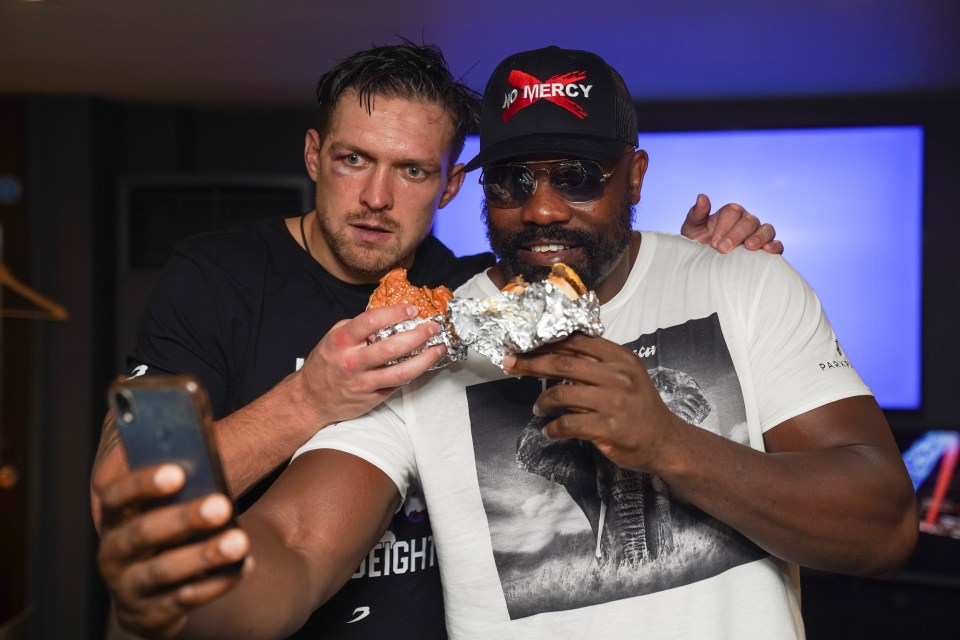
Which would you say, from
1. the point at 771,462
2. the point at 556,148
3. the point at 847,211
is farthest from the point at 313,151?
the point at 847,211

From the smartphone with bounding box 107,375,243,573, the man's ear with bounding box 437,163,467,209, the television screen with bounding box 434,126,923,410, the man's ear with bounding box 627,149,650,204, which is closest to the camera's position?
the smartphone with bounding box 107,375,243,573

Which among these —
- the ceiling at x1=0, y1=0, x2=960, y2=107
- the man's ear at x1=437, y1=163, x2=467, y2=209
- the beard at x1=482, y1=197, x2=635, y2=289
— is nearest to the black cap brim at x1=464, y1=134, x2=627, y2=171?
the beard at x1=482, y1=197, x2=635, y2=289

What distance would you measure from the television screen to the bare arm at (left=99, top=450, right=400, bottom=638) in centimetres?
333

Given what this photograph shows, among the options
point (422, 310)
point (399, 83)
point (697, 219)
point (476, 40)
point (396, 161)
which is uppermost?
point (476, 40)

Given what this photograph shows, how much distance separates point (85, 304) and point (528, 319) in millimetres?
3964

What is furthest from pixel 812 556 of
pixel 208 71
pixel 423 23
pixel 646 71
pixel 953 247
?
pixel 953 247

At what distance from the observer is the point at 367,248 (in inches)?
77.5

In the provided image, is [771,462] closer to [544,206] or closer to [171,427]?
[544,206]

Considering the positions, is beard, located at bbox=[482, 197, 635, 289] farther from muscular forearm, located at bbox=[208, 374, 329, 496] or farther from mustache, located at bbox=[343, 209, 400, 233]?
muscular forearm, located at bbox=[208, 374, 329, 496]

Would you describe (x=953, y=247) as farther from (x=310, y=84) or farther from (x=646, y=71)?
(x=310, y=84)

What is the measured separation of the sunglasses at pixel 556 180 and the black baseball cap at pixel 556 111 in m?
0.02

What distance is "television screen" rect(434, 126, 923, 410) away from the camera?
473cm

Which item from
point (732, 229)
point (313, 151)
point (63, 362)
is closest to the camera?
point (732, 229)

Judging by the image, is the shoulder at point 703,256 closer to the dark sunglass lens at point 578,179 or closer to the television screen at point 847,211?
the dark sunglass lens at point 578,179
